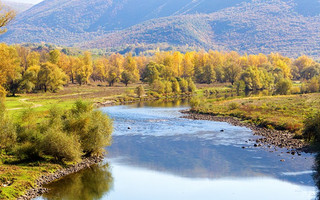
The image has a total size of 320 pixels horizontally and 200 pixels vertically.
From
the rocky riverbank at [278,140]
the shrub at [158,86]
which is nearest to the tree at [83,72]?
the shrub at [158,86]

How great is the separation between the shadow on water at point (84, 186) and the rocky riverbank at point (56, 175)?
566mm

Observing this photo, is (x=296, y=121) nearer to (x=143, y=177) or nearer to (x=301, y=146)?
(x=301, y=146)

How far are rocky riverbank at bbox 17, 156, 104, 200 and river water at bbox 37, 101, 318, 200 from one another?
2.31ft

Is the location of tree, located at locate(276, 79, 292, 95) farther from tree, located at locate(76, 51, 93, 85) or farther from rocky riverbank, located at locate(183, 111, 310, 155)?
tree, located at locate(76, 51, 93, 85)

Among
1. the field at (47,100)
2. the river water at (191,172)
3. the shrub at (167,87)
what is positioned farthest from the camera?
the shrub at (167,87)

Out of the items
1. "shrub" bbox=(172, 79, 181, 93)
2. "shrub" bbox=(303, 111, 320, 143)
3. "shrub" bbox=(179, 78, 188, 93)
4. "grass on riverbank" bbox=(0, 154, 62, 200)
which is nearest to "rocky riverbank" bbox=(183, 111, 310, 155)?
"shrub" bbox=(303, 111, 320, 143)

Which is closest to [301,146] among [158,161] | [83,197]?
[158,161]

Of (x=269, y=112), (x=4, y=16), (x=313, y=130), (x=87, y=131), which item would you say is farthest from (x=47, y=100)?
(x=313, y=130)

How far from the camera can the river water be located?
30.2 meters

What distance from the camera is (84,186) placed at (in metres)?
31.9

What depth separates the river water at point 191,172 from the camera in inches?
1189

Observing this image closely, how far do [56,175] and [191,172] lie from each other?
12647 millimetres

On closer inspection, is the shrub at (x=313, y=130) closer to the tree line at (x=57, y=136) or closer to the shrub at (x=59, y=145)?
the tree line at (x=57, y=136)

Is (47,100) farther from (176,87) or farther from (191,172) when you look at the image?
(191,172)
